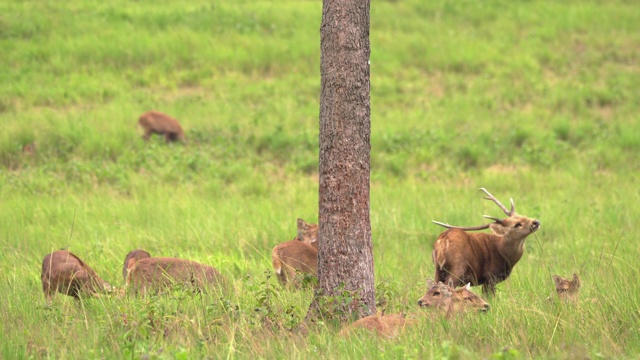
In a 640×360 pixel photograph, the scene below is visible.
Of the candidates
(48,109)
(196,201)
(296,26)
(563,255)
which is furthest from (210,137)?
(563,255)

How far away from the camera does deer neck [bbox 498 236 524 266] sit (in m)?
6.83

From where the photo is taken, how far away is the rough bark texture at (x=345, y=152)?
564cm

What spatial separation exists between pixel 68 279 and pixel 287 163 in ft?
23.8

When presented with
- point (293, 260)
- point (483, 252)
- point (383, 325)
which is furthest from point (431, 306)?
point (293, 260)

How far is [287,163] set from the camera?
1356cm

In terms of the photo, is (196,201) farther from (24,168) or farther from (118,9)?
(118,9)

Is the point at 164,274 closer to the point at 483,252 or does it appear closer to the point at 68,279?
the point at 68,279

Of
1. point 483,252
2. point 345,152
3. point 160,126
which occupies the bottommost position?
point 160,126

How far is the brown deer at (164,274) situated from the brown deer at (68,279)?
209 mm

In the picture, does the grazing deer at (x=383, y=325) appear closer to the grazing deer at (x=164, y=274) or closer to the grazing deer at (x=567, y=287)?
the grazing deer at (x=567, y=287)

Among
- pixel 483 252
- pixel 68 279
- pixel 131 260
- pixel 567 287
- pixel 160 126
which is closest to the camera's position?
pixel 567 287

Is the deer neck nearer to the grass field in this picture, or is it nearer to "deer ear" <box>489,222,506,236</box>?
"deer ear" <box>489,222,506,236</box>

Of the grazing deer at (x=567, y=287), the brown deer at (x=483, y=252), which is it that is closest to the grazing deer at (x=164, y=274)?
the brown deer at (x=483, y=252)

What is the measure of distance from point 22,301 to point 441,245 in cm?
296
